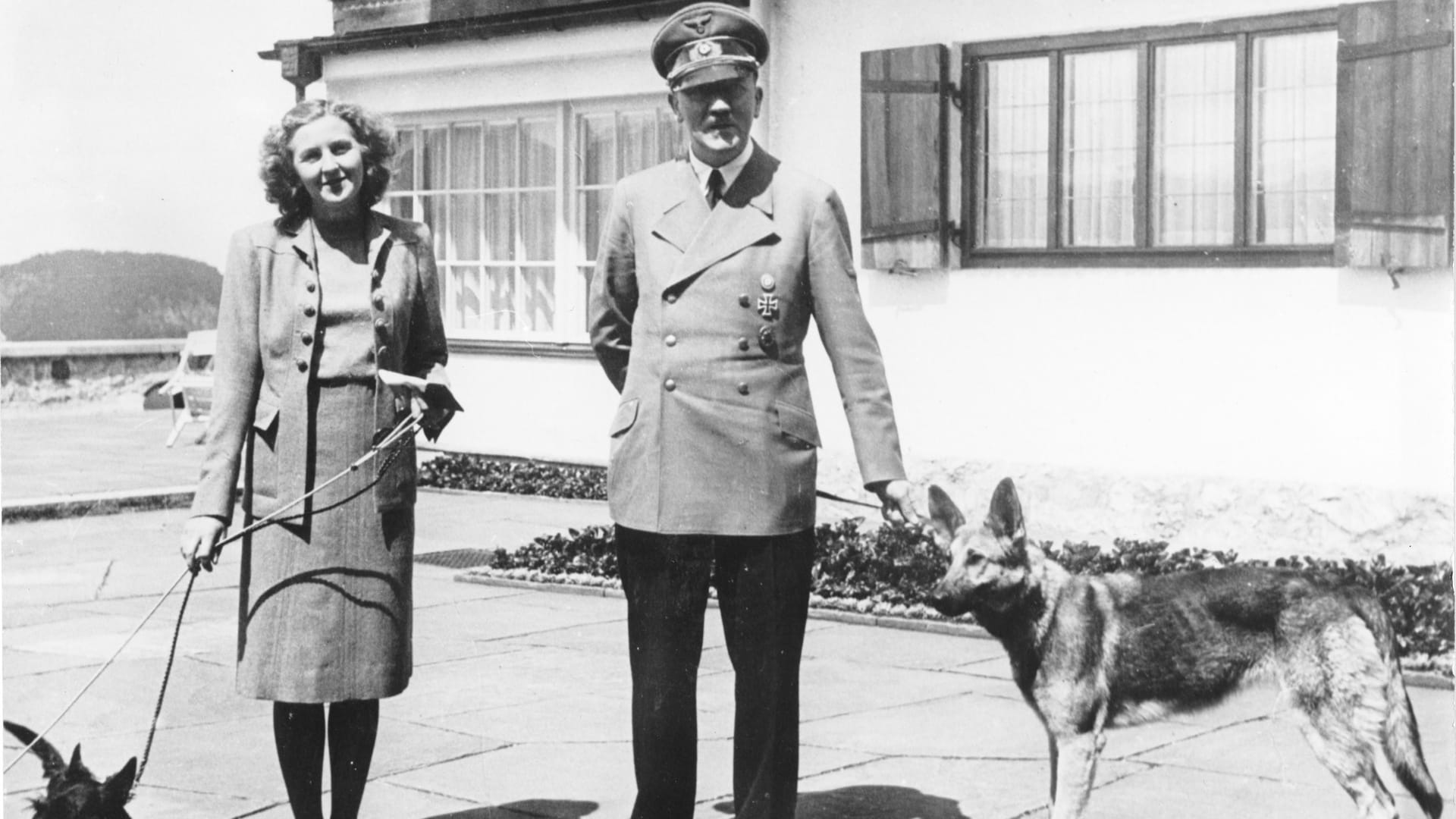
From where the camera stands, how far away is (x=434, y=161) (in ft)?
55.4

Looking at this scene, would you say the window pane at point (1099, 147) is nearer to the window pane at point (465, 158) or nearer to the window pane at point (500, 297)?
the window pane at point (500, 297)

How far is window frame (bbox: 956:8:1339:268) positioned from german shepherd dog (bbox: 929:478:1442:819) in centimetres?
521

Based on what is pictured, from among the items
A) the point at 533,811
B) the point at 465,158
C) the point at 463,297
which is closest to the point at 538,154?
the point at 465,158

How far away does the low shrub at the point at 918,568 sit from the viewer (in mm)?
8203

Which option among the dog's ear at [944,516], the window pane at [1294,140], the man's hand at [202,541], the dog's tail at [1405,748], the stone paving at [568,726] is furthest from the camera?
the window pane at [1294,140]

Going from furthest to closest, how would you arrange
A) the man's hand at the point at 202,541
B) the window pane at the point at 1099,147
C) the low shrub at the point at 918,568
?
the window pane at the point at 1099,147 → the low shrub at the point at 918,568 → the man's hand at the point at 202,541

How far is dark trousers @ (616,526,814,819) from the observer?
15.1ft

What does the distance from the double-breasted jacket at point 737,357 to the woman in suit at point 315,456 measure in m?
0.77

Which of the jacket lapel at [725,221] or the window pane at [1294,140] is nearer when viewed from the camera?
the jacket lapel at [725,221]

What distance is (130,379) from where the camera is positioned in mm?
24438

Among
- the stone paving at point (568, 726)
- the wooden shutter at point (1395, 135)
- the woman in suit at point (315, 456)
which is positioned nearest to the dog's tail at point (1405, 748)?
the stone paving at point (568, 726)

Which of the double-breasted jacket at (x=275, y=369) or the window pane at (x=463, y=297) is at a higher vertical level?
the window pane at (x=463, y=297)

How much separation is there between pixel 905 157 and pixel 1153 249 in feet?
6.07

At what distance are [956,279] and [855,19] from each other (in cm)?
201
